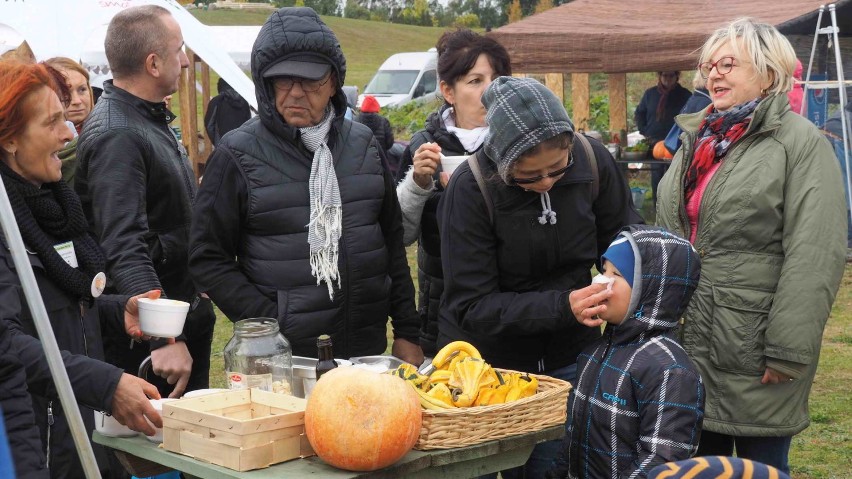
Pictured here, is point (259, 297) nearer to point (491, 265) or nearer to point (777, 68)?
point (491, 265)

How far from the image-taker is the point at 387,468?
2535 mm

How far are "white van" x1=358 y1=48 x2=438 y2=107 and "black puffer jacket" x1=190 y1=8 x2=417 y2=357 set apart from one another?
21419 millimetres

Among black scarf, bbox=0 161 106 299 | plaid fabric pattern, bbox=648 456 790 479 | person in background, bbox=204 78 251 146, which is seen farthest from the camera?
person in background, bbox=204 78 251 146

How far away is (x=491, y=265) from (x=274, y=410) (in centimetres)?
90

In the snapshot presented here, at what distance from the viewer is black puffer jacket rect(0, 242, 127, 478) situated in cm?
261

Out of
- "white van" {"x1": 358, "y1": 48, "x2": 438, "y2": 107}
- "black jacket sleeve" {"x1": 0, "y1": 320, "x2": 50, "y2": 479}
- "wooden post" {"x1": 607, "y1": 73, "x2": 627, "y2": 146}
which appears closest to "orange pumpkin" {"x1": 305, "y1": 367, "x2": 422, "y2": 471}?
"black jacket sleeve" {"x1": 0, "y1": 320, "x2": 50, "y2": 479}

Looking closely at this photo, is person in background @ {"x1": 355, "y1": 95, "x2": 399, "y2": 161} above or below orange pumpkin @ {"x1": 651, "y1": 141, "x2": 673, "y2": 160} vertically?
above

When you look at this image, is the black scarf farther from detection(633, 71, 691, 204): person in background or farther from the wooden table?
detection(633, 71, 691, 204): person in background

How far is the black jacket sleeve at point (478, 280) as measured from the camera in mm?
3100

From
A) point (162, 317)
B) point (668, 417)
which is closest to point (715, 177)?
point (668, 417)

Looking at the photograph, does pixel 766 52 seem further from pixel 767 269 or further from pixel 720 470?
pixel 720 470

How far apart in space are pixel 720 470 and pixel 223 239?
2.03 metres

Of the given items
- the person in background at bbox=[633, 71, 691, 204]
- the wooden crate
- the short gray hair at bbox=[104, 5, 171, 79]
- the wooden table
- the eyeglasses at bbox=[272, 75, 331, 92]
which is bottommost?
the person in background at bbox=[633, 71, 691, 204]

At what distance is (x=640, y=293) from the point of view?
2.79 meters
